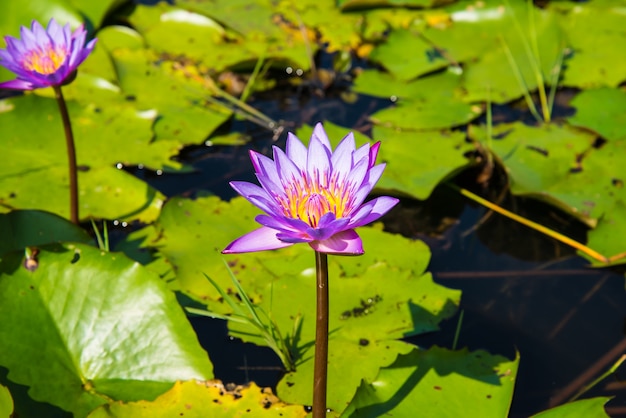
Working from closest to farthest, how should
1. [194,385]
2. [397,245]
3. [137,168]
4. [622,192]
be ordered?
[194,385] < [397,245] < [622,192] < [137,168]

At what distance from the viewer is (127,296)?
2104 mm

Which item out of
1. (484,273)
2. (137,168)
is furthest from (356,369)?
(137,168)

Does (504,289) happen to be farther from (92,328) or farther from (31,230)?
(31,230)

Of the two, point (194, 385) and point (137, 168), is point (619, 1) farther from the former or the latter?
point (194, 385)

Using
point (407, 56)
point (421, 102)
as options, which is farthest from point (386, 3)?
point (421, 102)

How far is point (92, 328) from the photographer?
6.76ft

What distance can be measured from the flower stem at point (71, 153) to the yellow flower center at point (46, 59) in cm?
10

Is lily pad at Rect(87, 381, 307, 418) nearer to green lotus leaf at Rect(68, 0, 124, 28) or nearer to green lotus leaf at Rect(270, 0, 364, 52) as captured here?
green lotus leaf at Rect(270, 0, 364, 52)

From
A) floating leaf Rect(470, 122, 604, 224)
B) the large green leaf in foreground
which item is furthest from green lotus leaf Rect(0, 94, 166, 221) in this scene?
floating leaf Rect(470, 122, 604, 224)

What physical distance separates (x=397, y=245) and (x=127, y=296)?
109cm

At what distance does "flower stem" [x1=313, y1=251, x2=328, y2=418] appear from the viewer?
1531 millimetres

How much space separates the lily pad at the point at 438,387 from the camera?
1.97 m

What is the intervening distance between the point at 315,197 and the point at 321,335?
13.0 inches

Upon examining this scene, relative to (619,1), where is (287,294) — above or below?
below
